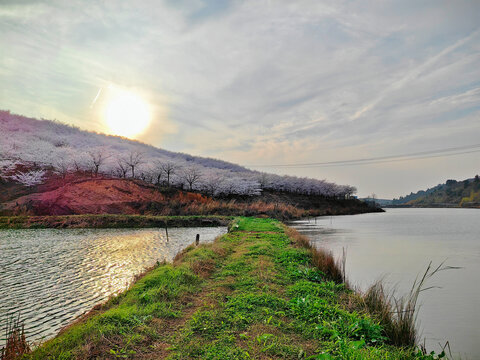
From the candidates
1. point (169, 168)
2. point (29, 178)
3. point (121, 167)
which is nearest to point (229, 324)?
point (29, 178)

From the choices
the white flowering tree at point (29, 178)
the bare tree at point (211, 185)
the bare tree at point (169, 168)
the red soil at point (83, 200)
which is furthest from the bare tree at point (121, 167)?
the bare tree at point (211, 185)

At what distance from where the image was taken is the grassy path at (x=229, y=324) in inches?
178

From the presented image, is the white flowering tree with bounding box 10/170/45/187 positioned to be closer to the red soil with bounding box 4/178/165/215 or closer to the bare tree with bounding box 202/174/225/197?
the red soil with bounding box 4/178/165/215

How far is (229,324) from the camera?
5586 millimetres

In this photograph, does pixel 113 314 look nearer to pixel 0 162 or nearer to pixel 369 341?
pixel 369 341

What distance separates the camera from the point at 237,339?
4977 millimetres

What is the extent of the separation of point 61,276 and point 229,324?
392 inches

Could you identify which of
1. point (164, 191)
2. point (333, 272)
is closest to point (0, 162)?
Answer: point (164, 191)

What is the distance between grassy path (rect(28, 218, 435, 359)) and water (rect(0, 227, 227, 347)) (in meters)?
1.60

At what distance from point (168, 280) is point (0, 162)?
204 ft

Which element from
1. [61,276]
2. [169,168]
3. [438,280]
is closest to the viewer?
[61,276]

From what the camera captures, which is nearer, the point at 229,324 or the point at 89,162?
the point at 229,324

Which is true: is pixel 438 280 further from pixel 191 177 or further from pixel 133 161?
pixel 133 161

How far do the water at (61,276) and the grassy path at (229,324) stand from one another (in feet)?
5.25
